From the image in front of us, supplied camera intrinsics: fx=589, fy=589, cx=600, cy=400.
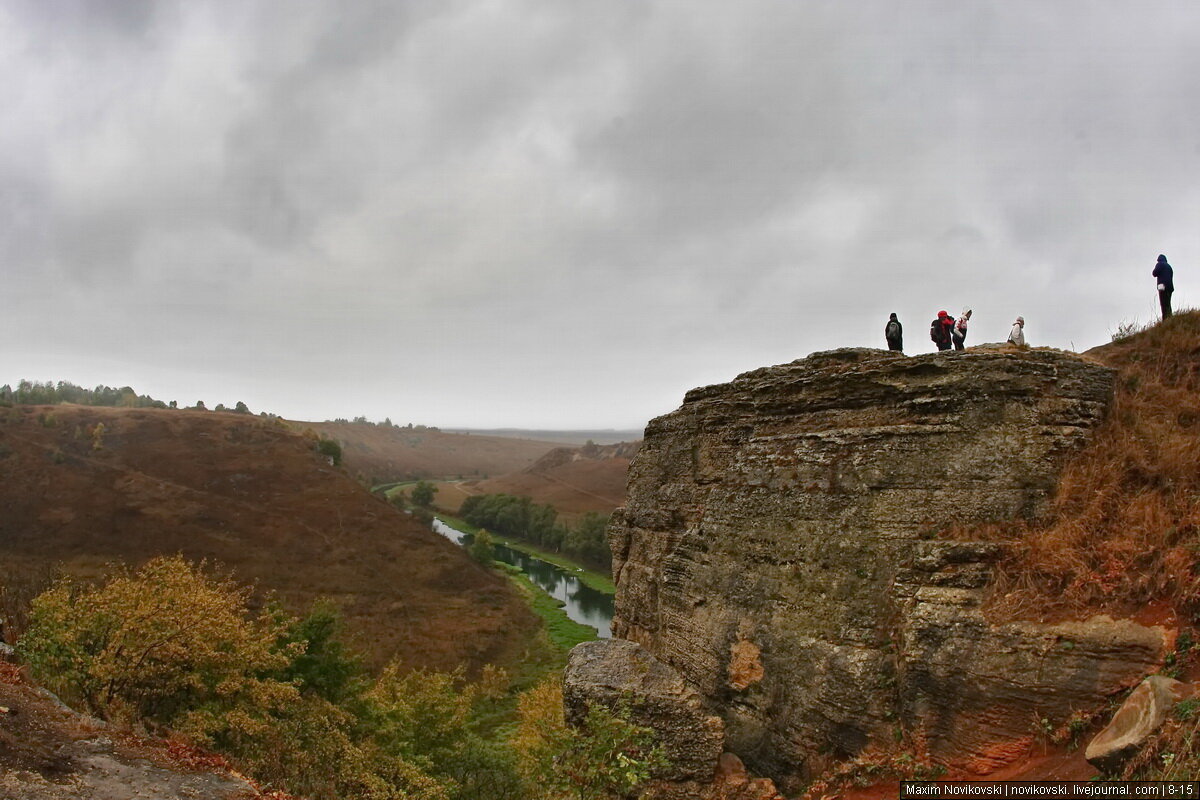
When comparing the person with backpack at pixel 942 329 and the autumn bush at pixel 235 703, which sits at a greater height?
the person with backpack at pixel 942 329

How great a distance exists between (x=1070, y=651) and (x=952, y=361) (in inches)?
211

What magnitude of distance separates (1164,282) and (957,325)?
14.6ft

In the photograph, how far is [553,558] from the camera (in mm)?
88562

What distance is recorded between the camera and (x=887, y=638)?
10.6 metres

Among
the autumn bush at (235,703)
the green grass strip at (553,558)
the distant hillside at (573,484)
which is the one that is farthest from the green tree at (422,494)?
the autumn bush at (235,703)

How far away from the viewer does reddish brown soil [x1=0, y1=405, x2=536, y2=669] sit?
5472cm

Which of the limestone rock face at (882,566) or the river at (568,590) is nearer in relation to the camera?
the limestone rock face at (882,566)

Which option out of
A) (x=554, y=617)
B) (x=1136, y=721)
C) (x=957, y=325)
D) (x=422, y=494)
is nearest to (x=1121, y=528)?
(x=1136, y=721)

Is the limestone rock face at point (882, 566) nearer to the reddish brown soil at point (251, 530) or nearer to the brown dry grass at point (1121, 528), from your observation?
the brown dry grass at point (1121, 528)

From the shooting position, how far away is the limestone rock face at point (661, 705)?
11438 millimetres

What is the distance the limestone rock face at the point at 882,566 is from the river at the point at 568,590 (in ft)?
128

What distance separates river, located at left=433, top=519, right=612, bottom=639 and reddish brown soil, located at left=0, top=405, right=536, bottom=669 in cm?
657

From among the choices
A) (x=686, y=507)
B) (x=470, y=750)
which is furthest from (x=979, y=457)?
(x=470, y=750)

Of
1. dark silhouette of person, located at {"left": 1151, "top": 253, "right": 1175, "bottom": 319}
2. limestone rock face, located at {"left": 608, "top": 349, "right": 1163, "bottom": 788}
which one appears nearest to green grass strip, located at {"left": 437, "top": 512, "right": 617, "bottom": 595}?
limestone rock face, located at {"left": 608, "top": 349, "right": 1163, "bottom": 788}
